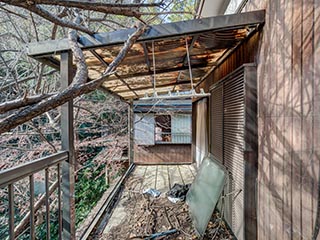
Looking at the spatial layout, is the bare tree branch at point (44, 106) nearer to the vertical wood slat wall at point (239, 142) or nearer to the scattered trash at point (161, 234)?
the vertical wood slat wall at point (239, 142)

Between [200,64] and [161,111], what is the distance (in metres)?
6.39

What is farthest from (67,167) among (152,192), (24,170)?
(152,192)

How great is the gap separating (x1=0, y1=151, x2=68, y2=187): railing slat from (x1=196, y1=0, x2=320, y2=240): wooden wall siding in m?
1.97

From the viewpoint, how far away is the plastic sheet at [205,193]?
318 centimetres

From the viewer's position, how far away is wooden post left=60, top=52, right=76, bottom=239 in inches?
102

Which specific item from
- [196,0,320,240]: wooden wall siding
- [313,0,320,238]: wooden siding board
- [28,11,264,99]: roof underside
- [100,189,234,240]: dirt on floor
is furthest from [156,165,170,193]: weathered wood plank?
[313,0,320,238]: wooden siding board

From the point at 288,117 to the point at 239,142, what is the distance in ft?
3.72

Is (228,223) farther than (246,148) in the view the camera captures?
Yes

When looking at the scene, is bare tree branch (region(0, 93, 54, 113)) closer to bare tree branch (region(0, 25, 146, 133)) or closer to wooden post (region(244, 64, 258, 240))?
bare tree branch (region(0, 25, 146, 133))

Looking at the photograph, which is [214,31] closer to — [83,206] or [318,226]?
[318,226]

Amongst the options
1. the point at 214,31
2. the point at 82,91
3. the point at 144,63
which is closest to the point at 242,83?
the point at 214,31

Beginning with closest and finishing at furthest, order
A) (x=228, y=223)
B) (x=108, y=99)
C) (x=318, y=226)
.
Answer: (x=318, y=226)
(x=228, y=223)
(x=108, y=99)

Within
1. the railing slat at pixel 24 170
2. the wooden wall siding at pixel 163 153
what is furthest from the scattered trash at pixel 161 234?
the wooden wall siding at pixel 163 153

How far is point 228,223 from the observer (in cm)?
373
